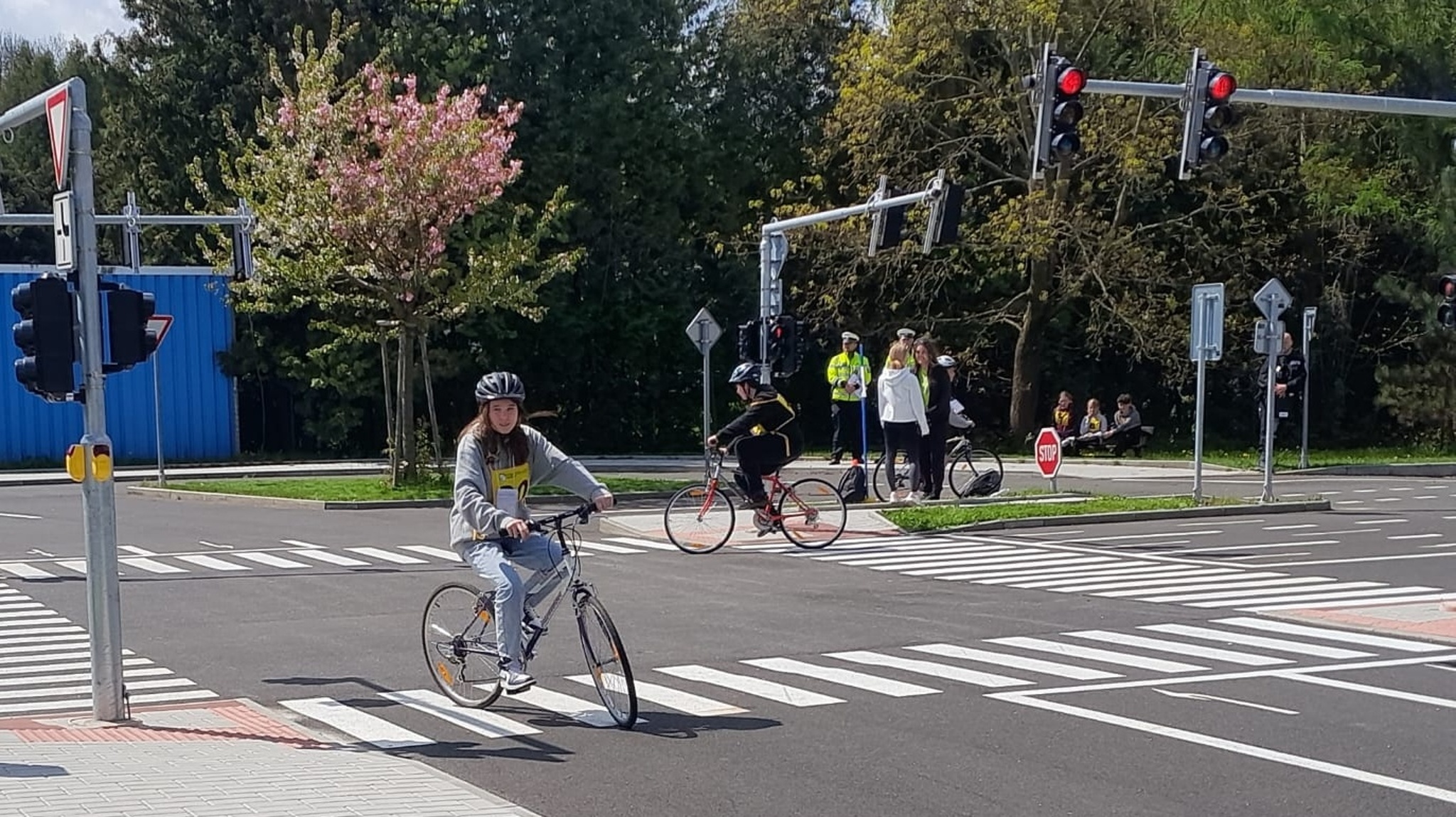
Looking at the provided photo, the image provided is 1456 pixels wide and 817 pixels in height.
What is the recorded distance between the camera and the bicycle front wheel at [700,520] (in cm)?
1798

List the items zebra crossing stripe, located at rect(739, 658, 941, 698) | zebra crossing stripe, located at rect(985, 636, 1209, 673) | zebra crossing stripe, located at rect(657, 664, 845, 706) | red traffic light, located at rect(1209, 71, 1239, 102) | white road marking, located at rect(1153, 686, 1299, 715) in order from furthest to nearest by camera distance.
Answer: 1. red traffic light, located at rect(1209, 71, 1239, 102)
2. zebra crossing stripe, located at rect(985, 636, 1209, 673)
3. zebra crossing stripe, located at rect(739, 658, 941, 698)
4. zebra crossing stripe, located at rect(657, 664, 845, 706)
5. white road marking, located at rect(1153, 686, 1299, 715)

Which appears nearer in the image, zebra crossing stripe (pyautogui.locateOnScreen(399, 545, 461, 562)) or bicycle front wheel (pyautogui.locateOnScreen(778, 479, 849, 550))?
zebra crossing stripe (pyautogui.locateOnScreen(399, 545, 461, 562))

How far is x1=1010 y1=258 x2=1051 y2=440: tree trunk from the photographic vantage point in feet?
131

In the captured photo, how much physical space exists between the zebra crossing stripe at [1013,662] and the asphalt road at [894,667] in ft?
0.11

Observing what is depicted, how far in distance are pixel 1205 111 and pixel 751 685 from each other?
895 cm

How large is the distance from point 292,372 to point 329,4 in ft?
30.6

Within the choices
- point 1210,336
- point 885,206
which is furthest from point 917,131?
point 1210,336

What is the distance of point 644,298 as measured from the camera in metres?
43.3

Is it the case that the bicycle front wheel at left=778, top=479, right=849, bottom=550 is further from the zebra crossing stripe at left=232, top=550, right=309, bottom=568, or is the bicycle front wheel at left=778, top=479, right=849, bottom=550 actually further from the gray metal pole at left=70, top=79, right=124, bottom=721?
the gray metal pole at left=70, top=79, right=124, bottom=721

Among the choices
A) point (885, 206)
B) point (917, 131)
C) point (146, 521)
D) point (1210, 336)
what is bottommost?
point (146, 521)

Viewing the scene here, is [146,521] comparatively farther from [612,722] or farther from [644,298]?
[644,298]

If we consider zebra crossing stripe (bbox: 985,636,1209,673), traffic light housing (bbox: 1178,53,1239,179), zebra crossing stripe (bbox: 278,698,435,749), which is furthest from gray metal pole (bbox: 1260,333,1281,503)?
zebra crossing stripe (bbox: 278,698,435,749)

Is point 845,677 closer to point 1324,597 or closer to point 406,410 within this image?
point 1324,597

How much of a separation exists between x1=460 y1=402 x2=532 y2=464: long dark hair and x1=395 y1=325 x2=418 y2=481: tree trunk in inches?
712
